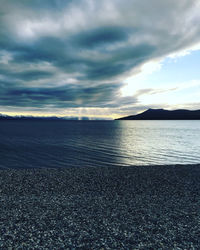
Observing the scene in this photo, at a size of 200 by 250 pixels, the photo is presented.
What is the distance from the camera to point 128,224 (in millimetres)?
9336

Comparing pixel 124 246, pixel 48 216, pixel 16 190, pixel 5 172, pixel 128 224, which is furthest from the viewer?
pixel 5 172

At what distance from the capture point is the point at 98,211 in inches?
428

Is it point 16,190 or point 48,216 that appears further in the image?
point 16,190

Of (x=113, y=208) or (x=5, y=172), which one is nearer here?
(x=113, y=208)

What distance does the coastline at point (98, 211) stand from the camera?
26.2ft

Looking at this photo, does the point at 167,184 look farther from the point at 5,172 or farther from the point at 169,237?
the point at 5,172

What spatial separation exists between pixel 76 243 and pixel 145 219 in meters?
4.49

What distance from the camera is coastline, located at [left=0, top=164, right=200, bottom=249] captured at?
7.97 meters

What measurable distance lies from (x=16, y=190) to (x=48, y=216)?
19.6ft

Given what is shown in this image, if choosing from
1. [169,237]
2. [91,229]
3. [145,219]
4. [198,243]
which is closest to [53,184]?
[91,229]

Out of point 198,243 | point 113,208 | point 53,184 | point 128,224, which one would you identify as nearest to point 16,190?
point 53,184

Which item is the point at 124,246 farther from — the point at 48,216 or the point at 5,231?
the point at 5,231

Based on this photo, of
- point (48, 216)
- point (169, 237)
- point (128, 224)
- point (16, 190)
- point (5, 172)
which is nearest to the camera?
point (169, 237)

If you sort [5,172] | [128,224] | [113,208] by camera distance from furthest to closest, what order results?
[5,172], [113,208], [128,224]
